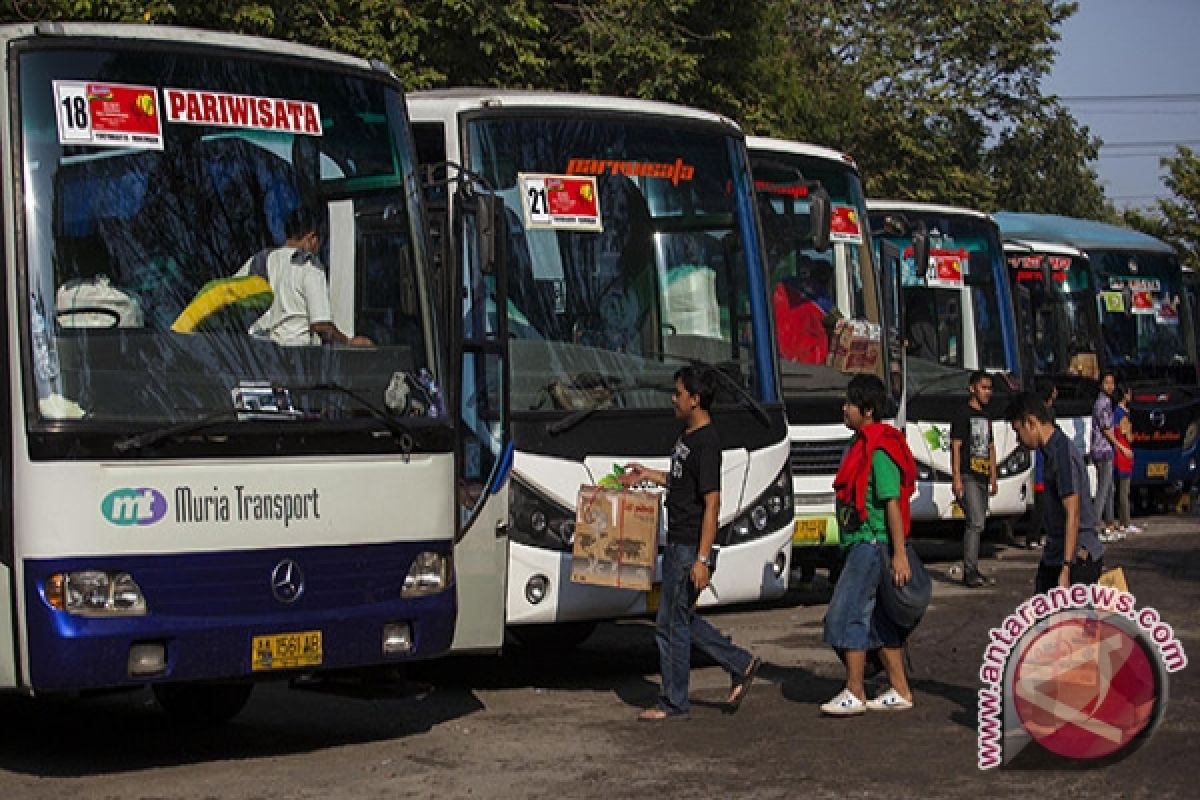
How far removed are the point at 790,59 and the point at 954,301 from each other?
43.8 ft

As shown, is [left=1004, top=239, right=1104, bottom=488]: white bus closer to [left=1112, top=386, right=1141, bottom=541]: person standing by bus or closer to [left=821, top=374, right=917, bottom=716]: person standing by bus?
[left=1112, top=386, right=1141, bottom=541]: person standing by bus

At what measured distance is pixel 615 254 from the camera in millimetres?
11938

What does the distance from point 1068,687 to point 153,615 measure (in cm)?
376

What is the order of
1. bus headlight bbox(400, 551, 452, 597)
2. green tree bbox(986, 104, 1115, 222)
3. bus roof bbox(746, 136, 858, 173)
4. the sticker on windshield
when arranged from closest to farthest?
bus headlight bbox(400, 551, 452, 597) < the sticker on windshield < bus roof bbox(746, 136, 858, 173) < green tree bbox(986, 104, 1115, 222)

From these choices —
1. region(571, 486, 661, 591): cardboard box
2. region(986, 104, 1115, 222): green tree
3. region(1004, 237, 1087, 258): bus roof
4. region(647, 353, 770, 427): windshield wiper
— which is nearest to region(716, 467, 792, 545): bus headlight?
region(647, 353, 770, 427): windshield wiper

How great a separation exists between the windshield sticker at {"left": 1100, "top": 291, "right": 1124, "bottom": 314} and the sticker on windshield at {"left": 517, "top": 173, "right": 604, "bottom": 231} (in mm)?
14566

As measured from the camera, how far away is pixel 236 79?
9.39m

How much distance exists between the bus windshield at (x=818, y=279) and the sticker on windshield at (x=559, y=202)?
12.9ft

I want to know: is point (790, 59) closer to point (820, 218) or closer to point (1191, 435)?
point (1191, 435)

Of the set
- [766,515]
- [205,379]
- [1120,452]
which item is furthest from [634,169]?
[1120,452]

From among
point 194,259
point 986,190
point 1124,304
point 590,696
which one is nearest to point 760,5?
point 1124,304

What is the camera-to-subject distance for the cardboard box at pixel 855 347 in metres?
16.0

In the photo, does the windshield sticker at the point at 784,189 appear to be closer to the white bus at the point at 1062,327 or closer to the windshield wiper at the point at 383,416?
the white bus at the point at 1062,327

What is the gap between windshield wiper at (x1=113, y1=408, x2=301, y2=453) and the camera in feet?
28.1
